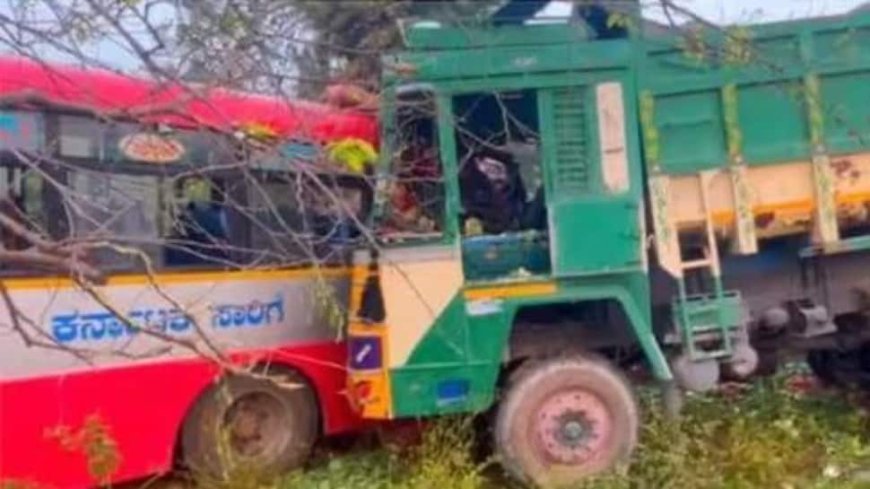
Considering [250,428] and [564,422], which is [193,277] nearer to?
[250,428]

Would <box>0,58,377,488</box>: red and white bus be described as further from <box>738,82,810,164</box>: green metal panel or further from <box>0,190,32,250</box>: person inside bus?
<box>738,82,810,164</box>: green metal panel

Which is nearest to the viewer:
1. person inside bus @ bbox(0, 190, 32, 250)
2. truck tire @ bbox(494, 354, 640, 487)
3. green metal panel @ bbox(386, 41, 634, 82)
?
person inside bus @ bbox(0, 190, 32, 250)

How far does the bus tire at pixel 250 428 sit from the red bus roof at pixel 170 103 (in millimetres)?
1467

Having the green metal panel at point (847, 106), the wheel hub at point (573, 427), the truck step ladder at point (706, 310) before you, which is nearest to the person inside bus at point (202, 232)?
the wheel hub at point (573, 427)

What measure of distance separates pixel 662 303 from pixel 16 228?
4321 mm

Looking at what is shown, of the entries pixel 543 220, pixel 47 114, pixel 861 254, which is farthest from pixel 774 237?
pixel 47 114

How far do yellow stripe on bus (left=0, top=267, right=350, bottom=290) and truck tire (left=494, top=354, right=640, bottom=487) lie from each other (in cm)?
115

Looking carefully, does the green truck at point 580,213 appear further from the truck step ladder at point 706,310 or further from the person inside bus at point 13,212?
the person inside bus at point 13,212

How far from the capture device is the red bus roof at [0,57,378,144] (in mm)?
4809

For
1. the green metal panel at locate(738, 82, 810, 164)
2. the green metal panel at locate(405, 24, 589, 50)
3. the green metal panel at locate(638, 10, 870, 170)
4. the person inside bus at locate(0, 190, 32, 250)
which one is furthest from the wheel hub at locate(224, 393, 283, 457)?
the green metal panel at locate(738, 82, 810, 164)

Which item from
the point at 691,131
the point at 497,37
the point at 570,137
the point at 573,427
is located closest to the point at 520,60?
the point at 497,37

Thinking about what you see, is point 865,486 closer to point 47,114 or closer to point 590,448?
point 590,448

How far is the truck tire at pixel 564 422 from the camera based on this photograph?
7.26 meters

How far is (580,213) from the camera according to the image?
281 inches
